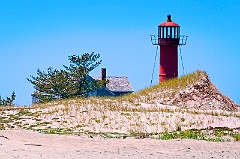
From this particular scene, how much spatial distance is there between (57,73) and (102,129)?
31696mm

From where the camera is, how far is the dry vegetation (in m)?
18.1

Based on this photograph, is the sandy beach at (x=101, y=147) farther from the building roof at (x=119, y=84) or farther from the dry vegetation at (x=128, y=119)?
the building roof at (x=119, y=84)

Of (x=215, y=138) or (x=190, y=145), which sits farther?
Answer: (x=215, y=138)

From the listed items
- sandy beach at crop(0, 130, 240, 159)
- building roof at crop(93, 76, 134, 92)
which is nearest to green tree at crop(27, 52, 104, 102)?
building roof at crop(93, 76, 134, 92)

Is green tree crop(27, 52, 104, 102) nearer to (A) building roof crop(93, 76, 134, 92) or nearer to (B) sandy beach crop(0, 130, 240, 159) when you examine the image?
(A) building roof crop(93, 76, 134, 92)

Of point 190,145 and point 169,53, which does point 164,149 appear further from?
point 169,53

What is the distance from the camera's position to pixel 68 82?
5038 centimetres

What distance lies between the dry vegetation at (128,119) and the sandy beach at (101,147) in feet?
5.36

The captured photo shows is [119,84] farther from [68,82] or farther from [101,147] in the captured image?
[101,147]

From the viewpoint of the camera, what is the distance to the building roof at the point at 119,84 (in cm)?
6344

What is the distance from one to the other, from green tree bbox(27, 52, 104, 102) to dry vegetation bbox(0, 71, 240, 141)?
75.2ft

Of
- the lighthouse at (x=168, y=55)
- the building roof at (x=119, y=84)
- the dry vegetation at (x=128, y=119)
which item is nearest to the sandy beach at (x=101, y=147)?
the dry vegetation at (x=128, y=119)

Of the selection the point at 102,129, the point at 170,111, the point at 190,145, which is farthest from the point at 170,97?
the point at 190,145

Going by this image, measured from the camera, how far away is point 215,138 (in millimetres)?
16406
